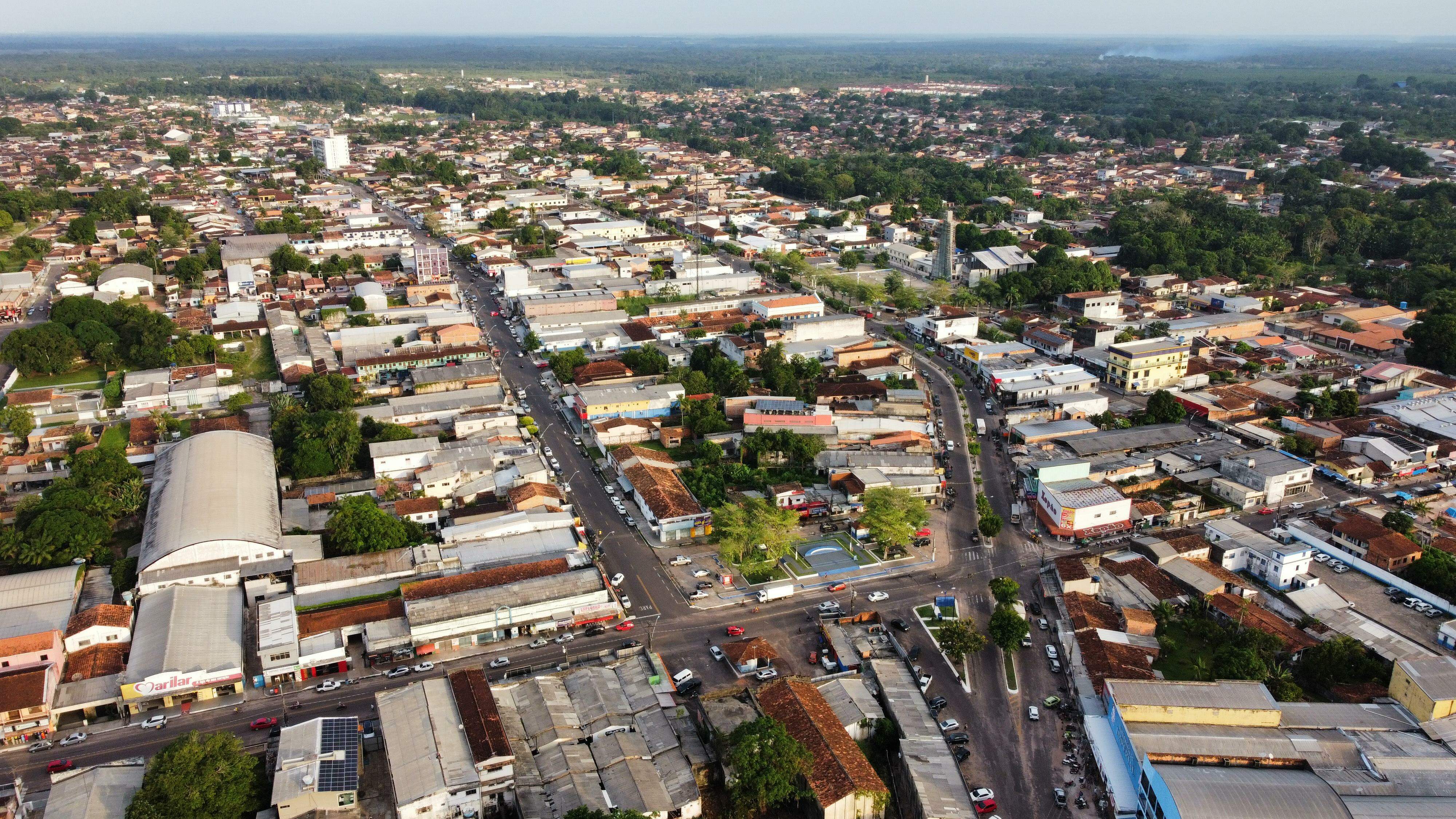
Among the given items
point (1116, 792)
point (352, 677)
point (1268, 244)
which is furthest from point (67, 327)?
point (1268, 244)

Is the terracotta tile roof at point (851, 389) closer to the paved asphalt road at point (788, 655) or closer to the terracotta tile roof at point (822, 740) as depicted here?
the paved asphalt road at point (788, 655)

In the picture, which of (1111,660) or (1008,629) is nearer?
(1111,660)

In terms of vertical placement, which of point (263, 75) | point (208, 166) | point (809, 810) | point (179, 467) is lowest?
point (809, 810)

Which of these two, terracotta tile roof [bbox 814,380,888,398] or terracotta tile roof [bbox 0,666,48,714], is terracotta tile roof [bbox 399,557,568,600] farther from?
terracotta tile roof [bbox 814,380,888,398]

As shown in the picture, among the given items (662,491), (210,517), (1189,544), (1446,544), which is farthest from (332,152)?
(1446,544)

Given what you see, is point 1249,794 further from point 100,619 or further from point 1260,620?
point 100,619

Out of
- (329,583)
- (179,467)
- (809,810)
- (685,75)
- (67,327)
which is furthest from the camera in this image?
(685,75)

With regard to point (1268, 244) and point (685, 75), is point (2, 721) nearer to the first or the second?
point (1268, 244)
